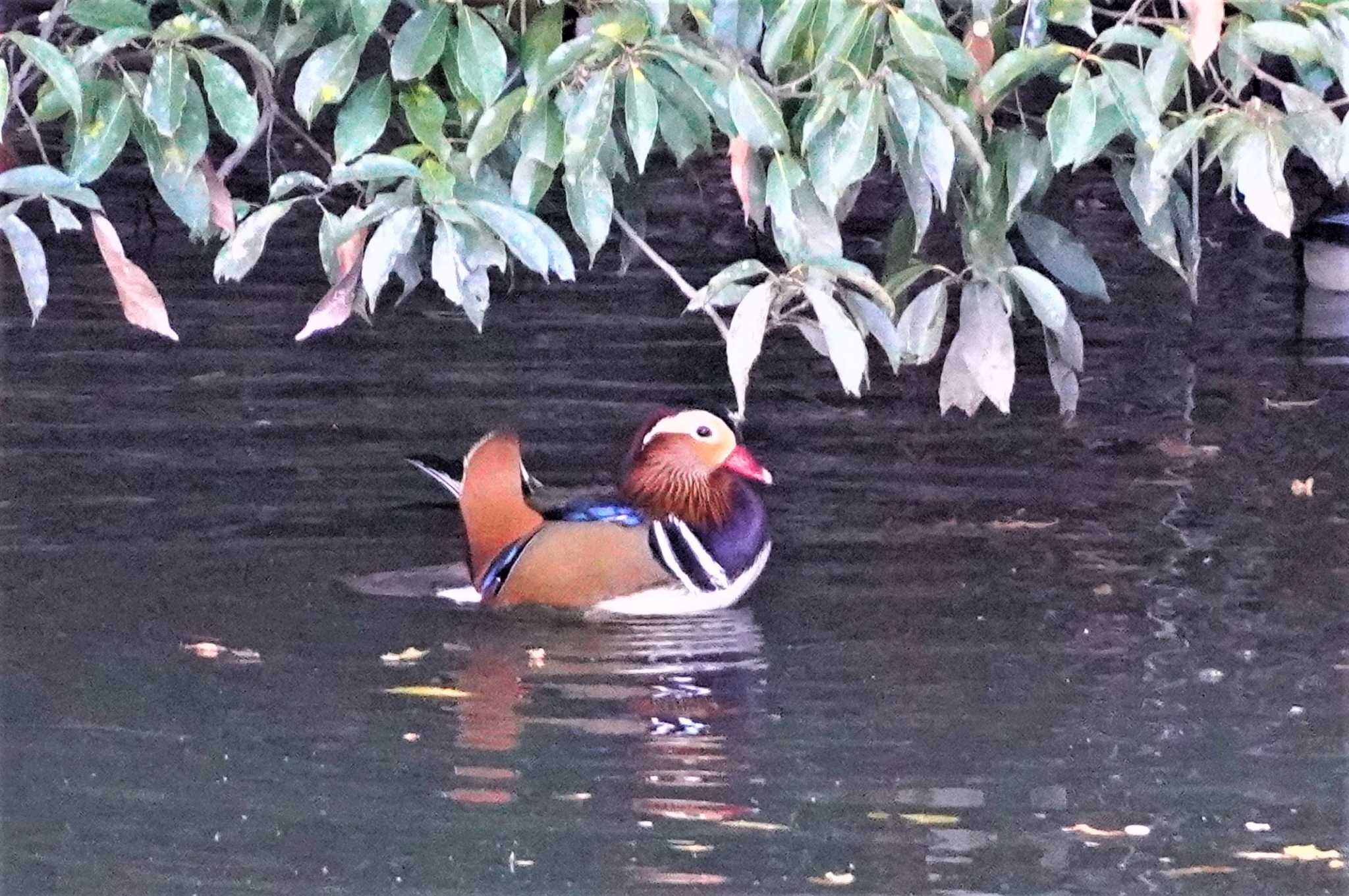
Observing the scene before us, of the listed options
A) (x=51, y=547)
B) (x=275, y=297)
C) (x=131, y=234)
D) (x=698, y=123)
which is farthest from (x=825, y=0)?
(x=131, y=234)

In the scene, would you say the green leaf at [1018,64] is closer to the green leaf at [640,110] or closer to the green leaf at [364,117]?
the green leaf at [640,110]

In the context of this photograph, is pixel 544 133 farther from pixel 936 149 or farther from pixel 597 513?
pixel 597 513

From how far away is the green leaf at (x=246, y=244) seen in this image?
2988 mm

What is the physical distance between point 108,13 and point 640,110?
2.86ft

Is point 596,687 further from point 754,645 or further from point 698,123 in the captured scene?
point 698,123

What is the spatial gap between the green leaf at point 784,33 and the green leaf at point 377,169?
1.82ft

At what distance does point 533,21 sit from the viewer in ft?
10.4

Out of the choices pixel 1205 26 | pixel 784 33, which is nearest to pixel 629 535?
pixel 784 33

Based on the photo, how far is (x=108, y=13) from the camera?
9.68 ft

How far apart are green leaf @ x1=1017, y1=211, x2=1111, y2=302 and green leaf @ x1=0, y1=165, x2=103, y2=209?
1709 millimetres

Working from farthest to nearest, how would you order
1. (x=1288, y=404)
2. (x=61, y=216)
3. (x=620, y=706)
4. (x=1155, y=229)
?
(x=1288, y=404), (x=1155, y=229), (x=620, y=706), (x=61, y=216)

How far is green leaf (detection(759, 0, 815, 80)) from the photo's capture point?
281cm

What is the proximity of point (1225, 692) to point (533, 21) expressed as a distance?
1624 mm

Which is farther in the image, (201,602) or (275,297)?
(275,297)
